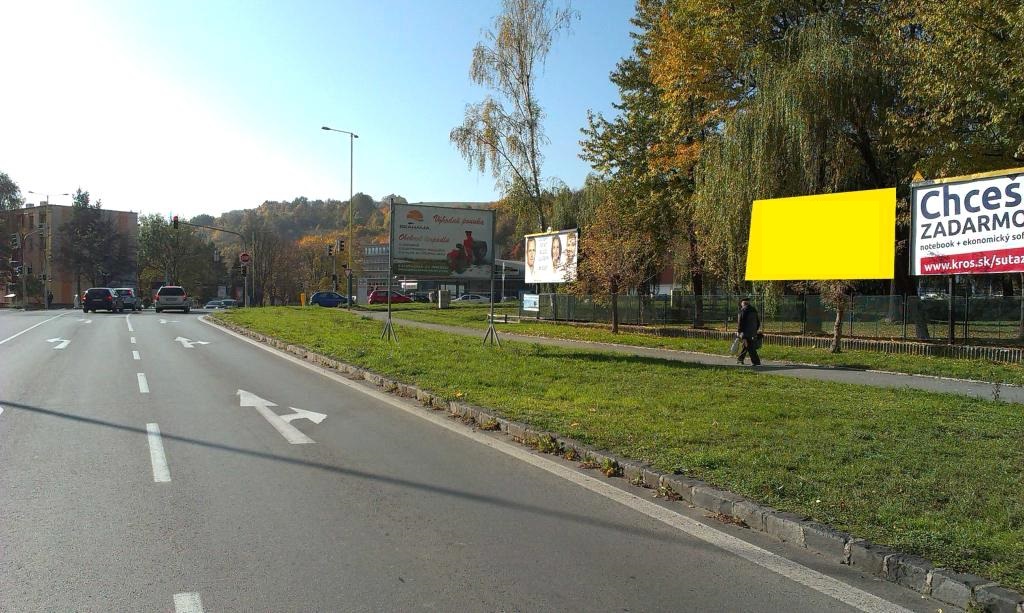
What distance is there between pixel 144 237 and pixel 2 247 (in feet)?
45.7

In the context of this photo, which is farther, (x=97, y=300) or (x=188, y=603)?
(x=97, y=300)

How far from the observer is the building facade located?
80.1 metres

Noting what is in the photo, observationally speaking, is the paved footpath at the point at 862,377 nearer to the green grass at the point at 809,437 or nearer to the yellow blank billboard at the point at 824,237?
the green grass at the point at 809,437

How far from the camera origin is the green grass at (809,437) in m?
5.12

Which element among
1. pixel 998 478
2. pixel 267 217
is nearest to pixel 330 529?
pixel 998 478

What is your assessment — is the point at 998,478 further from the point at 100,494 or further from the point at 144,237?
the point at 144,237

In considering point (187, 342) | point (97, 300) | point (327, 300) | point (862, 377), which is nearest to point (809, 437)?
point (862, 377)

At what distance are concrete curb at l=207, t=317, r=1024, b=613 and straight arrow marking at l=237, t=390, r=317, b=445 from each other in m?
2.47

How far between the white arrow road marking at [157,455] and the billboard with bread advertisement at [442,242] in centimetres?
1117

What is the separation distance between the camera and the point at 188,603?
409 centimetres

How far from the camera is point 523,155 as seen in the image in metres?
39.3

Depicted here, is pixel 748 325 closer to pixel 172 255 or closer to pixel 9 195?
pixel 172 255

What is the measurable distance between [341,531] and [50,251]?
91.9 meters

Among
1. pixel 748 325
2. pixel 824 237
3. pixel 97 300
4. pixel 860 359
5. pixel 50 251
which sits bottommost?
pixel 860 359
